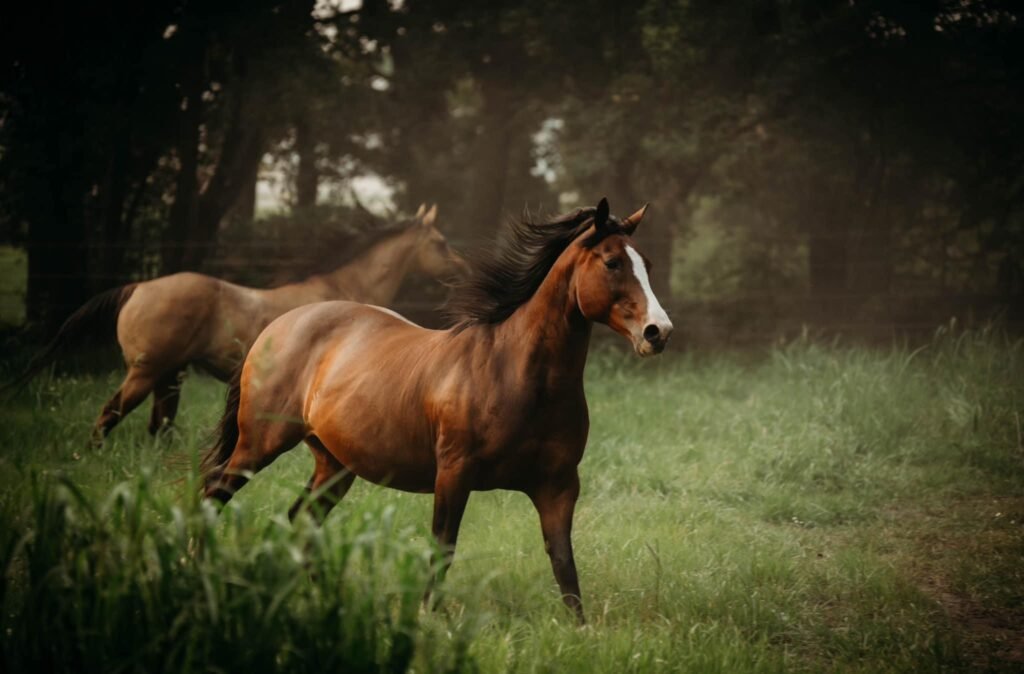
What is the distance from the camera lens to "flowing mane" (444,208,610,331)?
3861mm

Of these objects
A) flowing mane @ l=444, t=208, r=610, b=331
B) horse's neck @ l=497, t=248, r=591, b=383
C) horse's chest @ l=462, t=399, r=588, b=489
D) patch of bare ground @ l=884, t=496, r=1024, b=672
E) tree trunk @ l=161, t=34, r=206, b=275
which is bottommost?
patch of bare ground @ l=884, t=496, r=1024, b=672

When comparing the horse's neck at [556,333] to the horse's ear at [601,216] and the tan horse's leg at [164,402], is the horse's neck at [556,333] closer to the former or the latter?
the horse's ear at [601,216]

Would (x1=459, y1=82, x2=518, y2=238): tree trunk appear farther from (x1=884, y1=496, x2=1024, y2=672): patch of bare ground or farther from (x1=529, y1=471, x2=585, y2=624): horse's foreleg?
(x1=529, y1=471, x2=585, y2=624): horse's foreleg

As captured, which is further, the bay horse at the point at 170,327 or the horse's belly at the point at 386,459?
the bay horse at the point at 170,327

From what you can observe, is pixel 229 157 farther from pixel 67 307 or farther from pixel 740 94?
pixel 740 94

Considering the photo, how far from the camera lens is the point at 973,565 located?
4688 millimetres

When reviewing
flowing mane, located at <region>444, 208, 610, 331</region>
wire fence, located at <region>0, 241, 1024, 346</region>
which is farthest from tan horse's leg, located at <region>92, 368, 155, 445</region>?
wire fence, located at <region>0, 241, 1024, 346</region>

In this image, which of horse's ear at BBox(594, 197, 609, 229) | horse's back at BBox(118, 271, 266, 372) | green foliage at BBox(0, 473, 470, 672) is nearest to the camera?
green foliage at BBox(0, 473, 470, 672)

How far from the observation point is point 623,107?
471 inches

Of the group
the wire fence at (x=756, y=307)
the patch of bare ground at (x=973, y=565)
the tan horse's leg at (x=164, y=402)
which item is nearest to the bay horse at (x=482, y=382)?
Answer: the patch of bare ground at (x=973, y=565)

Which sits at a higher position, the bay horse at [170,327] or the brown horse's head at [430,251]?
the brown horse's head at [430,251]

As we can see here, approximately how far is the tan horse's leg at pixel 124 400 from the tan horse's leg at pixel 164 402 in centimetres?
18

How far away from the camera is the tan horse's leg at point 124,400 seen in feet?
21.6

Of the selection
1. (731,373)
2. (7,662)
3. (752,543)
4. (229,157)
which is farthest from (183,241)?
(7,662)
